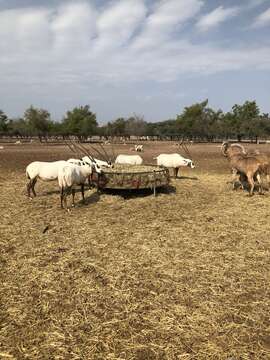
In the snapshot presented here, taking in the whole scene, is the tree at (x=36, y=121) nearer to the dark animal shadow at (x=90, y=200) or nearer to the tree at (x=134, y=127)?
the tree at (x=134, y=127)

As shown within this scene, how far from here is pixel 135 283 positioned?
6.33 metres

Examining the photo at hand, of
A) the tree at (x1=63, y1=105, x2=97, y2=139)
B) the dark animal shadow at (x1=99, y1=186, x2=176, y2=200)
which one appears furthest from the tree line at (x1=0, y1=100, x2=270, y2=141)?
the dark animal shadow at (x1=99, y1=186, x2=176, y2=200)

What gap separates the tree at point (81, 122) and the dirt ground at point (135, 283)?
80.4 metres

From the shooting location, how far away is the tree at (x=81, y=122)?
90438 mm

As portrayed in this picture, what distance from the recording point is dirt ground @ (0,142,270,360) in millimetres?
4656

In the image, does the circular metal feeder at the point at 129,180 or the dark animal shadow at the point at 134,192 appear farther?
the dark animal shadow at the point at 134,192

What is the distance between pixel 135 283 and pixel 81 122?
88.6 meters

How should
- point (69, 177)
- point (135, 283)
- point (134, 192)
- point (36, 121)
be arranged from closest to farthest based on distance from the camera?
1. point (135, 283)
2. point (69, 177)
3. point (134, 192)
4. point (36, 121)

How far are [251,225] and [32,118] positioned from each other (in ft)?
265

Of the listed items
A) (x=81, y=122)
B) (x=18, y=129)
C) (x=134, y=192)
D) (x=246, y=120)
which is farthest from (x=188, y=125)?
(x=134, y=192)

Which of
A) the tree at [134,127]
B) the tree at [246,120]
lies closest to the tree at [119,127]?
the tree at [134,127]

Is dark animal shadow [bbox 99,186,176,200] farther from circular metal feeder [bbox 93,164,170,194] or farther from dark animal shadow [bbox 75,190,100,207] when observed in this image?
circular metal feeder [bbox 93,164,170,194]

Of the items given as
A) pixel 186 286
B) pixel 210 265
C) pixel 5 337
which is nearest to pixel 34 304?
pixel 5 337

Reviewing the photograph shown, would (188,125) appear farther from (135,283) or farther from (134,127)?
(135,283)
